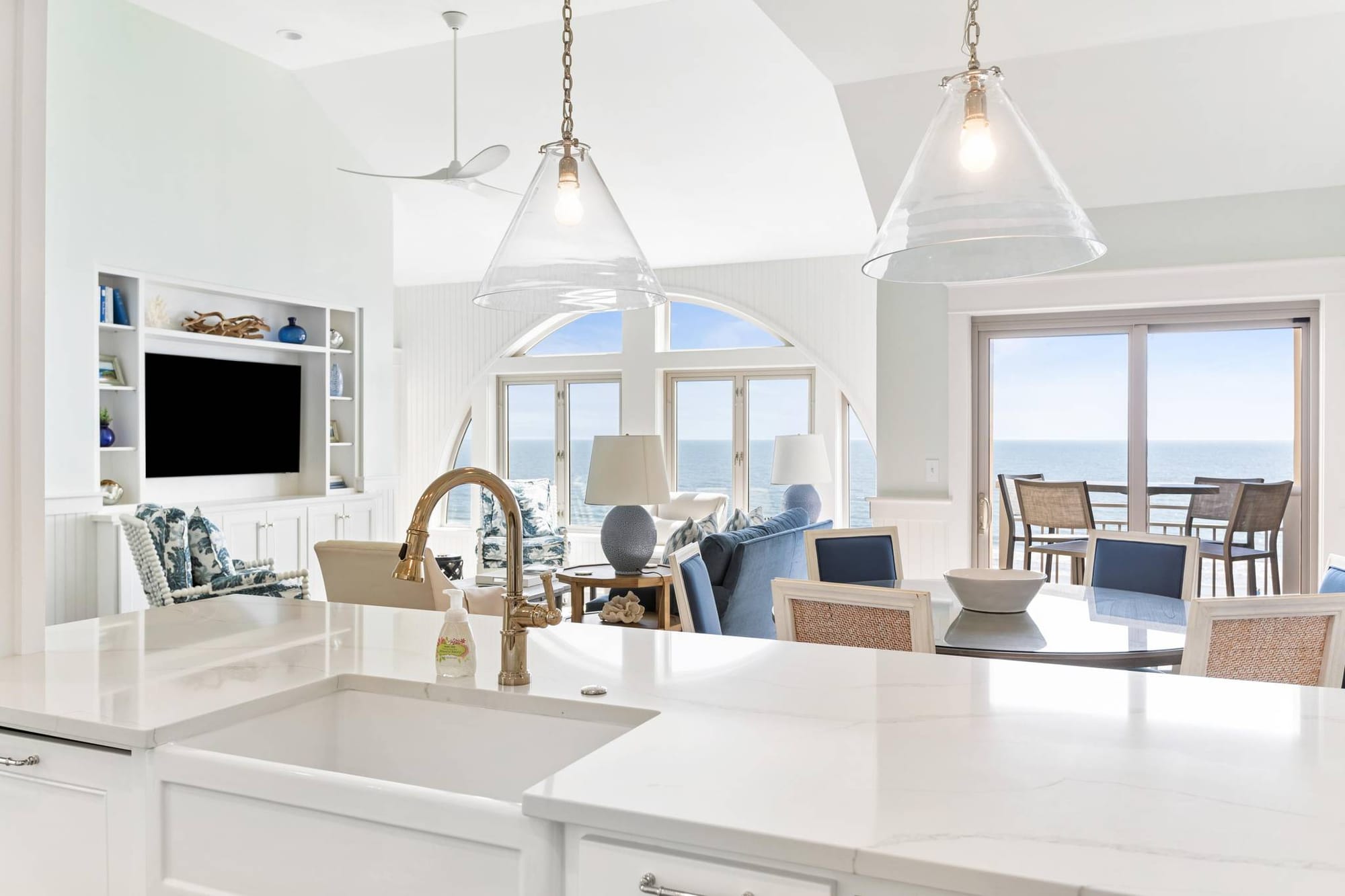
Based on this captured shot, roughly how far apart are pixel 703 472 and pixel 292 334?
11.9ft

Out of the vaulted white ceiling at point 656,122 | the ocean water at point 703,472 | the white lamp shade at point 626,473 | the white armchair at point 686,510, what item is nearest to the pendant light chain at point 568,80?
the white lamp shade at point 626,473

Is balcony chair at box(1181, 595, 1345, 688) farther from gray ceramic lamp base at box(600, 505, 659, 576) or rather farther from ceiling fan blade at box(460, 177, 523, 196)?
ceiling fan blade at box(460, 177, 523, 196)

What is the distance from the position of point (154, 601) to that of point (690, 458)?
16.0 feet

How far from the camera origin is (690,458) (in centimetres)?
843

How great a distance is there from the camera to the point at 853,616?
7.64 feet

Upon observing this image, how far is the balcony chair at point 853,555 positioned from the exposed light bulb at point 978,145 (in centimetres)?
217

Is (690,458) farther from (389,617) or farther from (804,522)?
(389,617)

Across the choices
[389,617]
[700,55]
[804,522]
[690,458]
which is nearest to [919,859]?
[389,617]

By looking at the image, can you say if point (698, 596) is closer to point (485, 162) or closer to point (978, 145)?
point (978, 145)

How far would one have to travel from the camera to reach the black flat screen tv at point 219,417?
18.3 ft

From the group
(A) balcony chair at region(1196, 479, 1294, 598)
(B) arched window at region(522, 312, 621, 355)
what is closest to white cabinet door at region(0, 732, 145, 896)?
(A) balcony chair at region(1196, 479, 1294, 598)

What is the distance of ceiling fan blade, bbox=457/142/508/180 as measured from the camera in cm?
471

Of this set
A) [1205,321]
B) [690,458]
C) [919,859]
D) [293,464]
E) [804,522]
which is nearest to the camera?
[919,859]

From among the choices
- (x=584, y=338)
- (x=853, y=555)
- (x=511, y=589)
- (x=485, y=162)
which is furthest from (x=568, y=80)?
(x=584, y=338)
